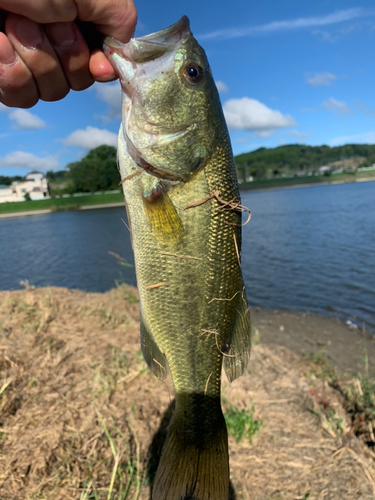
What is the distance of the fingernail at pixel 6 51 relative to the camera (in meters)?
2.00

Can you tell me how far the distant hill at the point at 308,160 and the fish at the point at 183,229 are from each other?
116 m

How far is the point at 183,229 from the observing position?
202cm

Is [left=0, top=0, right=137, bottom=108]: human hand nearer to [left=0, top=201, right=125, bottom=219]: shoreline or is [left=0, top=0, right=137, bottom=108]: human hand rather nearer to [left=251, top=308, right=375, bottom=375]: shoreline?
[left=251, top=308, right=375, bottom=375]: shoreline

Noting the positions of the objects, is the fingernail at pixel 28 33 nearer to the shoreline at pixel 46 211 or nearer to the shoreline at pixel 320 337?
the shoreline at pixel 320 337

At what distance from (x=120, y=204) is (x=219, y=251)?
57735 millimetres

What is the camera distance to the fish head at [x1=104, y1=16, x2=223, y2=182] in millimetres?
2084

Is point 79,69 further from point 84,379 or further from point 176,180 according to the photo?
point 84,379

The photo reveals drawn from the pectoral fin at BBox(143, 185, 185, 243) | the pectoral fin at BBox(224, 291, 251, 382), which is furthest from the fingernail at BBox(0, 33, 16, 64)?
the pectoral fin at BBox(224, 291, 251, 382)

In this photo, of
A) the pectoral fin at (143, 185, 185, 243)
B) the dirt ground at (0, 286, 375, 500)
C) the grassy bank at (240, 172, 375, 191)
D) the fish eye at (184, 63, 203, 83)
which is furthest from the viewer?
the grassy bank at (240, 172, 375, 191)

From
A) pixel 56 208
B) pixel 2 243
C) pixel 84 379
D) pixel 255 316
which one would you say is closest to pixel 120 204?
pixel 56 208

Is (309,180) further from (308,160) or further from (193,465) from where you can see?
(193,465)

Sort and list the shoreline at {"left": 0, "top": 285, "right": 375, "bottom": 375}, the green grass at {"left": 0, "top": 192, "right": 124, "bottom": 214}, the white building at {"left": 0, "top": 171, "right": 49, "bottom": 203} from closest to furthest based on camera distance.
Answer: the shoreline at {"left": 0, "top": 285, "right": 375, "bottom": 375}
the green grass at {"left": 0, "top": 192, "right": 124, "bottom": 214}
the white building at {"left": 0, "top": 171, "right": 49, "bottom": 203}

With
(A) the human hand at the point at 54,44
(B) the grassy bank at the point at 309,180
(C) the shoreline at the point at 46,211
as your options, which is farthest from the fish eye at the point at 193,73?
(B) the grassy bank at the point at 309,180

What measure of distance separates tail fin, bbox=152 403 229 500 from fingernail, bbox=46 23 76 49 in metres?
2.64
